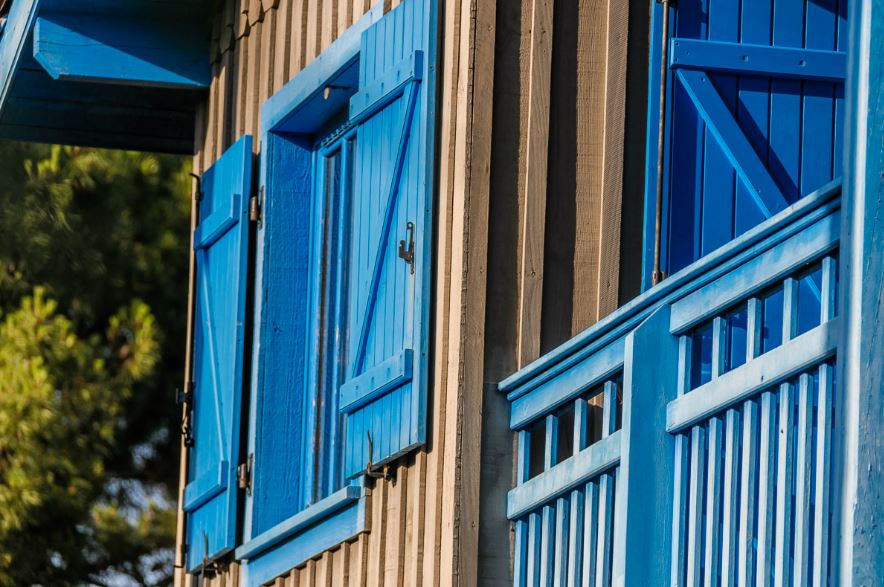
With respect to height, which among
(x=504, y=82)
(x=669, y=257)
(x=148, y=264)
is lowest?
(x=669, y=257)

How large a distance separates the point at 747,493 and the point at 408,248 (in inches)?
78.1

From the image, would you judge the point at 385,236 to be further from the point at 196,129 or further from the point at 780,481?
the point at 196,129

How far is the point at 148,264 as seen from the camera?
21.5 meters

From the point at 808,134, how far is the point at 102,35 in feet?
13.7

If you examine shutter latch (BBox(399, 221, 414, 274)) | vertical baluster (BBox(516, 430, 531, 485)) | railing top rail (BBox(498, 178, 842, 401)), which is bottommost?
vertical baluster (BBox(516, 430, 531, 485))

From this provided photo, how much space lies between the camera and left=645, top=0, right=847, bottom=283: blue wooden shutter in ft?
20.4

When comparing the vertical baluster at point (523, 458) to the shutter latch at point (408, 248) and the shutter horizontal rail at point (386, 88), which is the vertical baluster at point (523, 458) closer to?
the shutter latch at point (408, 248)

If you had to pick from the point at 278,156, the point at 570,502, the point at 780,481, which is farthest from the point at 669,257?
the point at 278,156

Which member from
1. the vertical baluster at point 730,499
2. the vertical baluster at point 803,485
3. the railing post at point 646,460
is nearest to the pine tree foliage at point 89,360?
the railing post at point 646,460

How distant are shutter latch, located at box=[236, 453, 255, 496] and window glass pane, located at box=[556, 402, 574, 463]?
2423mm

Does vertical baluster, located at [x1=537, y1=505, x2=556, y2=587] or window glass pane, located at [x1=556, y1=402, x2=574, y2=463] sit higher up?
window glass pane, located at [x1=556, y1=402, x2=574, y2=463]

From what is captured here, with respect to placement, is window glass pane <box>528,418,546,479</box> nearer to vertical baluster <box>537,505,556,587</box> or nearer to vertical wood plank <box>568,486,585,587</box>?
vertical baluster <box>537,505,556,587</box>

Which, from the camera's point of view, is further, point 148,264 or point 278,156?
point 148,264

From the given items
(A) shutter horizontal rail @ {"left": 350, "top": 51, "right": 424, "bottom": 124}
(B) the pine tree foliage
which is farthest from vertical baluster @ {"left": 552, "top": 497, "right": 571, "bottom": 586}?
(B) the pine tree foliage
